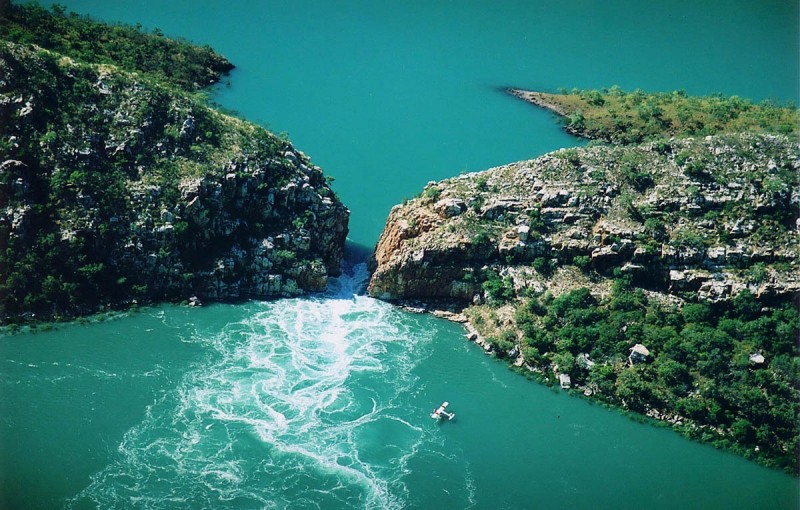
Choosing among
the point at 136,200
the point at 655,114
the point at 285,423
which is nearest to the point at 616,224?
the point at 285,423

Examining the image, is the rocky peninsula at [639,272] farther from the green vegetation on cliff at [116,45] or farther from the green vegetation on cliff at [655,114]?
the green vegetation on cliff at [116,45]

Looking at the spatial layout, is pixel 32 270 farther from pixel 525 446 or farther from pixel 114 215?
pixel 525 446

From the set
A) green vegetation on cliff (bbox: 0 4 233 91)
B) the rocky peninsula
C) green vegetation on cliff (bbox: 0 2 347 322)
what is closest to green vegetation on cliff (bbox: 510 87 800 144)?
the rocky peninsula

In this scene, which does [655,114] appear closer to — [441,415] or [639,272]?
[639,272]

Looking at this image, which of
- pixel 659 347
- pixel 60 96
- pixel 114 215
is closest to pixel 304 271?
pixel 114 215

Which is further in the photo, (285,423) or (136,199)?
(136,199)
